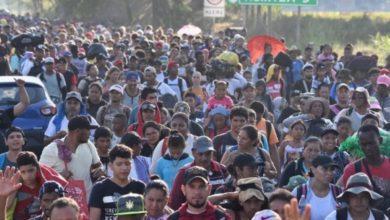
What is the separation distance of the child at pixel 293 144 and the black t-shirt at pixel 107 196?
3.67 m

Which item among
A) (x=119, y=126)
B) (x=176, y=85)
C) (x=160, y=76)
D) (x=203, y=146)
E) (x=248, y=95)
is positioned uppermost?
(x=160, y=76)

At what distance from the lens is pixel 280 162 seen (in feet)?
41.7

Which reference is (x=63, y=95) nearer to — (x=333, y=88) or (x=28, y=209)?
(x=333, y=88)

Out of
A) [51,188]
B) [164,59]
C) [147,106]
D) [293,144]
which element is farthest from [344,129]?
[164,59]

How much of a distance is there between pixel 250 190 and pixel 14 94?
778 cm

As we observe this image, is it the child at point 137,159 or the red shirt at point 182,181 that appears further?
the child at point 137,159

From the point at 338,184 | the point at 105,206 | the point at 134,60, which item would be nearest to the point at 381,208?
the point at 338,184

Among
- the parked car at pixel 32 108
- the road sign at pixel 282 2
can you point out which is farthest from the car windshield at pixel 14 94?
the road sign at pixel 282 2

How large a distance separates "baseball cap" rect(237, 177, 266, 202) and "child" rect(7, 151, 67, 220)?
5.45 feet

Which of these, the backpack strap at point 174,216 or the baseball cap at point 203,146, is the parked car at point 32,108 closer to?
the baseball cap at point 203,146

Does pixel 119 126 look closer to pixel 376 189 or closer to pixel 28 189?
pixel 28 189

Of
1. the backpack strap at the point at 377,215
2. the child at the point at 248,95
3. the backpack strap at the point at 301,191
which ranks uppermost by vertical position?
the child at the point at 248,95

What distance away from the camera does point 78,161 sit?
10.6 metres

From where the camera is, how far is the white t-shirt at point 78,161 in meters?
10.5
